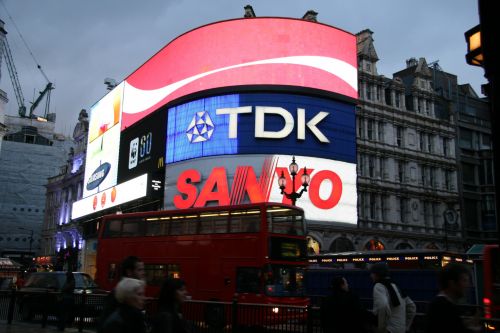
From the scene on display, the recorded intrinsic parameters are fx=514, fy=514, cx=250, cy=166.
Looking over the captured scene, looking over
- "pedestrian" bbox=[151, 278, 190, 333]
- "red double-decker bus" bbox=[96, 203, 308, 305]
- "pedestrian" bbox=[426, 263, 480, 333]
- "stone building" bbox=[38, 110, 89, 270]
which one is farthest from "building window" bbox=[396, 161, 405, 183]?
"pedestrian" bbox=[151, 278, 190, 333]

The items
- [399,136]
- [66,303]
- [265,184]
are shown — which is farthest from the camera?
[399,136]

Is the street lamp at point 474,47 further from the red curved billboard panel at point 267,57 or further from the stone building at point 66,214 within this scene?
the stone building at point 66,214

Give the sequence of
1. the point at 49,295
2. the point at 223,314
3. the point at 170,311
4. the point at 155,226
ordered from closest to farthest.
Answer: the point at 170,311
the point at 223,314
the point at 49,295
the point at 155,226

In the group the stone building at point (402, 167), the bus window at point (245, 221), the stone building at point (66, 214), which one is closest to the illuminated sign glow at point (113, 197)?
the stone building at point (66, 214)

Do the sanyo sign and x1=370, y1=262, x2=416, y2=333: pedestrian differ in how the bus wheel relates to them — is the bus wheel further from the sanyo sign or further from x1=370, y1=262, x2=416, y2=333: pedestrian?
the sanyo sign

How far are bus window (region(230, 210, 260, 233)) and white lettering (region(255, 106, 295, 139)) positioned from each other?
1775 centimetres

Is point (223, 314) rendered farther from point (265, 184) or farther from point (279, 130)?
point (279, 130)

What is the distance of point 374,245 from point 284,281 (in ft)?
80.8

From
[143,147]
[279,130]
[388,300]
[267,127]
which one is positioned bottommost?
[388,300]

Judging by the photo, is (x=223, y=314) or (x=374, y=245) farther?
(x=374, y=245)

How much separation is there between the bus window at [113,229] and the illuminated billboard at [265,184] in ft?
40.0

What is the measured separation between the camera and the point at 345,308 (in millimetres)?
6520

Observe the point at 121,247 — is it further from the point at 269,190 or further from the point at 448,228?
the point at 448,228

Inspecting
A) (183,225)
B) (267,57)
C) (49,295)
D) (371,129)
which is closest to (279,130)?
(267,57)
